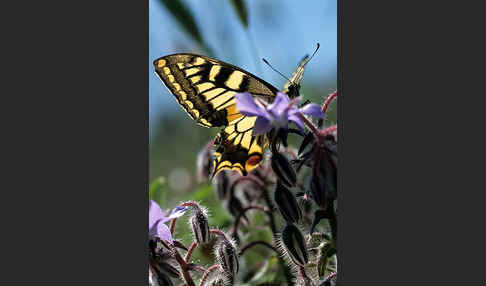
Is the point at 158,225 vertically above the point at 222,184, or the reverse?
the point at 222,184

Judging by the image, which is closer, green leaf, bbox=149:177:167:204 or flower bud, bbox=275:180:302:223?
flower bud, bbox=275:180:302:223

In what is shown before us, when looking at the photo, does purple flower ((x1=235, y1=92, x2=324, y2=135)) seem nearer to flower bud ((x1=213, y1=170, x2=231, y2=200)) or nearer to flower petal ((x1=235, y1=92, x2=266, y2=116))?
flower petal ((x1=235, y1=92, x2=266, y2=116))

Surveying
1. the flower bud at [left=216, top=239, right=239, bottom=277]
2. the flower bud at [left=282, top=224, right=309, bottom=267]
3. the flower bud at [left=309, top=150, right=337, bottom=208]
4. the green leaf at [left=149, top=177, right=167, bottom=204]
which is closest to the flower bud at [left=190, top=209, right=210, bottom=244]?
the flower bud at [left=216, top=239, right=239, bottom=277]

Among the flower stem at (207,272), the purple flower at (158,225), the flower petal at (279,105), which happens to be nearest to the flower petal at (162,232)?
the purple flower at (158,225)

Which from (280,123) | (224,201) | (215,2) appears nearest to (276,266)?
(224,201)

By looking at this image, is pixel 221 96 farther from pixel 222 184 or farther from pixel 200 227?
pixel 222 184

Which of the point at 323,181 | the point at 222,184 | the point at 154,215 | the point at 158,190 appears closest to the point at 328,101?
the point at 323,181

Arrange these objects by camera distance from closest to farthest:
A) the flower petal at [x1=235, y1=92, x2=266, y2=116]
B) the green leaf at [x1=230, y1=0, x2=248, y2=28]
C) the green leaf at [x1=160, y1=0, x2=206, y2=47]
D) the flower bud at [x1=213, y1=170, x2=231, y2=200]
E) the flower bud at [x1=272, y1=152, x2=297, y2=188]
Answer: the flower petal at [x1=235, y1=92, x2=266, y2=116] < the flower bud at [x1=272, y1=152, x2=297, y2=188] < the green leaf at [x1=230, y1=0, x2=248, y2=28] < the green leaf at [x1=160, y1=0, x2=206, y2=47] < the flower bud at [x1=213, y1=170, x2=231, y2=200]
